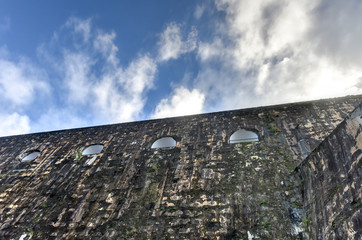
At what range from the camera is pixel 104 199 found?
6.15 meters

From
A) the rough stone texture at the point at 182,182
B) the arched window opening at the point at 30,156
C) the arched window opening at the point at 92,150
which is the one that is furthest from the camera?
the arched window opening at the point at 30,156

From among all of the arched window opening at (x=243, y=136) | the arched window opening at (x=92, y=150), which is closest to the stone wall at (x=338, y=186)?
the arched window opening at (x=243, y=136)

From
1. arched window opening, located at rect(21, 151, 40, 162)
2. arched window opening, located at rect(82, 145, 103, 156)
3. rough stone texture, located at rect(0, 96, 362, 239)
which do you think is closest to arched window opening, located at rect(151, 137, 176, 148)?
rough stone texture, located at rect(0, 96, 362, 239)

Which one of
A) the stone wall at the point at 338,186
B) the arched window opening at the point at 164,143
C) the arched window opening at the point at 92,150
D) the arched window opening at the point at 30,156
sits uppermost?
the arched window opening at the point at 164,143

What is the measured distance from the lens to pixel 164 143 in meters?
8.32

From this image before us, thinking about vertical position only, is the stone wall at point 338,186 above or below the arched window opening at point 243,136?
below

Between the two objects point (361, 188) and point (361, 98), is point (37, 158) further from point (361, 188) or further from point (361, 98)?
point (361, 98)

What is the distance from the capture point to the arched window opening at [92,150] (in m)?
8.80

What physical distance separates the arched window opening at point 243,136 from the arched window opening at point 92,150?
552 centimetres

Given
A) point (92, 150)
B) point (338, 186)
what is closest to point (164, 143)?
point (92, 150)

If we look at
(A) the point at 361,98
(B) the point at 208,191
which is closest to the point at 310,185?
(B) the point at 208,191

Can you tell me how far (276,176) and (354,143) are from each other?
232cm

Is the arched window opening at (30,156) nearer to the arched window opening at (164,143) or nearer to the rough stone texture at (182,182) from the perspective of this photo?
the rough stone texture at (182,182)

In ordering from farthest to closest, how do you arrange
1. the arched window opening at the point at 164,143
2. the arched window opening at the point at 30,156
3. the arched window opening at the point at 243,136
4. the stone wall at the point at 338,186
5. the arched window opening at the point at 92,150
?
the arched window opening at the point at 30,156, the arched window opening at the point at 92,150, the arched window opening at the point at 164,143, the arched window opening at the point at 243,136, the stone wall at the point at 338,186
